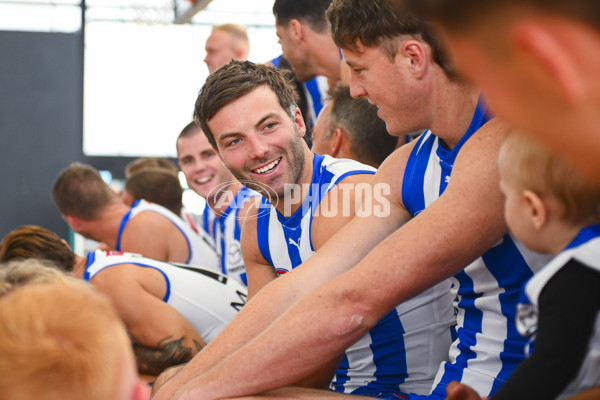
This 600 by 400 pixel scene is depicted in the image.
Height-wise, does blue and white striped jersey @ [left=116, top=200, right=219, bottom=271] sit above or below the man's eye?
below

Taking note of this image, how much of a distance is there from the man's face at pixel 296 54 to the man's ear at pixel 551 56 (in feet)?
12.4

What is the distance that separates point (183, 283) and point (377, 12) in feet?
6.81

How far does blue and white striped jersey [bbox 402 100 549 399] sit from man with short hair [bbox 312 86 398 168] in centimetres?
Answer: 117

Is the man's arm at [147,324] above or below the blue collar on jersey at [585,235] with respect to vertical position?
below

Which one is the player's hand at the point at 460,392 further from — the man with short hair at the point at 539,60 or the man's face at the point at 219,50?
the man's face at the point at 219,50

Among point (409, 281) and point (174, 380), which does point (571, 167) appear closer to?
point (409, 281)

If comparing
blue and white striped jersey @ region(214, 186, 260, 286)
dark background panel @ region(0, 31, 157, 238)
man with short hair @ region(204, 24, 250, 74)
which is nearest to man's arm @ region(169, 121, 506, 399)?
blue and white striped jersey @ region(214, 186, 260, 286)

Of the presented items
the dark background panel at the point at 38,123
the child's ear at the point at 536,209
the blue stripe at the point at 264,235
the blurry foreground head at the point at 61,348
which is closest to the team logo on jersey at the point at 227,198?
the blue stripe at the point at 264,235

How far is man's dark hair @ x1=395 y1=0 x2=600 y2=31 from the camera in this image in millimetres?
613

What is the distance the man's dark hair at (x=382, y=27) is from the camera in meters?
2.00

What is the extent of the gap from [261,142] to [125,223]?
7.57 ft

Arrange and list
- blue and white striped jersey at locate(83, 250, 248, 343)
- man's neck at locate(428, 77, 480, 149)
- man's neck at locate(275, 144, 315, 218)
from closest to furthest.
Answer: man's neck at locate(428, 77, 480, 149)
man's neck at locate(275, 144, 315, 218)
blue and white striped jersey at locate(83, 250, 248, 343)

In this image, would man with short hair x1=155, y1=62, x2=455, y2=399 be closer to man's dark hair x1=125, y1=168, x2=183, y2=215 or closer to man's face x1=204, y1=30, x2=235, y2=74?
man's dark hair x1=125, y1=168, x2=183, y2=215

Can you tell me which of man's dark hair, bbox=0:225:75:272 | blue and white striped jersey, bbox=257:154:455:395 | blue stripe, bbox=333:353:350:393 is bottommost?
blue stripe, bbox=333:353:350:393
